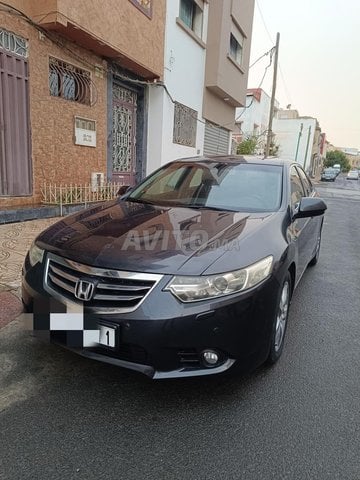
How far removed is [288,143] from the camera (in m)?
47.8

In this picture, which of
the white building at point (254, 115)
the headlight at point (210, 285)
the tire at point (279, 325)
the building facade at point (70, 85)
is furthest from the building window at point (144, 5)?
the white building at point (254, 115)

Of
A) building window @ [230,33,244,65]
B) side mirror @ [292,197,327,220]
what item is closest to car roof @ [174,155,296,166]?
side mirror @ [292,197,327,220]

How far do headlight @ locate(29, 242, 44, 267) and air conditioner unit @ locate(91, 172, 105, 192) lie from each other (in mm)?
5991

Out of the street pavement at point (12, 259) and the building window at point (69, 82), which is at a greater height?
the building window at point (69, 82)

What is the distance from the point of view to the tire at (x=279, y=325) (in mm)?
2518

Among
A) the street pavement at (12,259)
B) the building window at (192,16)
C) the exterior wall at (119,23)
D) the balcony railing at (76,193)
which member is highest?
the building window at (192,16)

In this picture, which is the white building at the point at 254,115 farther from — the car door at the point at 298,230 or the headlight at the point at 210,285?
the headlight at the point at 210,285

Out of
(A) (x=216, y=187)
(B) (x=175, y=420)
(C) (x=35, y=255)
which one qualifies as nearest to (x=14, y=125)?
(A) (x=216, y=187)

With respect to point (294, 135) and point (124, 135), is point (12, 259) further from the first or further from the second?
point (294, 135)

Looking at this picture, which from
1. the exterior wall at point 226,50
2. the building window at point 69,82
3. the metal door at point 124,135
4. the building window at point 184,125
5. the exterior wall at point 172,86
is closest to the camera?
the building window at point 69,82

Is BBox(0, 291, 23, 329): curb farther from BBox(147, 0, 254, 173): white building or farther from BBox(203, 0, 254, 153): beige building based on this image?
→ BBox(203, 0, 254, 153): beige building

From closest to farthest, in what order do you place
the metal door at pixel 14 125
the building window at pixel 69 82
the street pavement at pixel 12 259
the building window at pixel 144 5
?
the street pavement at pixel 12 259, the metal door at pixel 14 125, the building window at pixel 69 82, the building window at pixel 144 5

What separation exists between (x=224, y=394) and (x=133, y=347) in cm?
72

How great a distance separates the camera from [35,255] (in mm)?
2580
